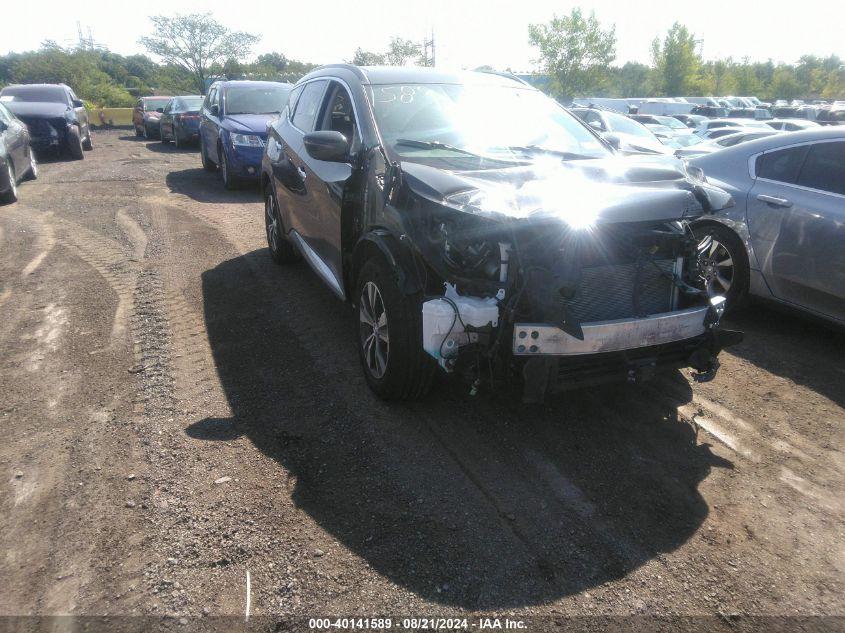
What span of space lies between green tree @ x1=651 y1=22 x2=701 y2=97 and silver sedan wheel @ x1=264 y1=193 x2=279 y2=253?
6065 centimetres

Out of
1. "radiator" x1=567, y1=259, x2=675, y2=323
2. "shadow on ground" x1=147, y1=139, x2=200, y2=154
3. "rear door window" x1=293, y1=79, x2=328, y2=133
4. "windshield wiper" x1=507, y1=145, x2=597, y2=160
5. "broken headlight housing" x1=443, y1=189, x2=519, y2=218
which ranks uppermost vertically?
"rear door window" x1=293, y1=79, x2=328, y2=133

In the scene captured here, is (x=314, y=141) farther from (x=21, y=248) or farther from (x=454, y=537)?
(x=21, y=248)

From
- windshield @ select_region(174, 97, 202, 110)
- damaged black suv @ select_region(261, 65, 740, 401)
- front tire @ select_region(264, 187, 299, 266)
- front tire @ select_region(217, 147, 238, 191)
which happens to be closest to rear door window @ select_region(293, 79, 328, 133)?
damaged black suv @ select_region(261, 65, 740, 401)

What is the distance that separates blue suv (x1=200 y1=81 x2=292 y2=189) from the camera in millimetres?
10750

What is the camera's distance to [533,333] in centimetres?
299

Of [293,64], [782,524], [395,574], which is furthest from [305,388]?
[293,64]

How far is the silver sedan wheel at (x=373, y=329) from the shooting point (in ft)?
12.0

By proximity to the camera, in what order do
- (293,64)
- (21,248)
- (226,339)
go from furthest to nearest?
(293,64)
(21,248)
(226,339)

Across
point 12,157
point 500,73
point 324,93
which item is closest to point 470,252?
point 324,93

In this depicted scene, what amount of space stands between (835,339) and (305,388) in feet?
13.5

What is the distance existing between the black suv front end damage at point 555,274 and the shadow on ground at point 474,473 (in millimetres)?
439

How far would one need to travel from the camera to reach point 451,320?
3.02 m

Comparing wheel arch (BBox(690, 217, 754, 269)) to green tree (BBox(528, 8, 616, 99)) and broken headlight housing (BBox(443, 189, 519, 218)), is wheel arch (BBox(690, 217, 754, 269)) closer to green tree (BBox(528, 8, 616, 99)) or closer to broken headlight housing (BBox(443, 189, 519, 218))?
broken headlight housing (BBox(443, 189, 519, 218))

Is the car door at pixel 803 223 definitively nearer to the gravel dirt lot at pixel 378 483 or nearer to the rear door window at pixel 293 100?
the gravel dirt lot at pixel 378 483
